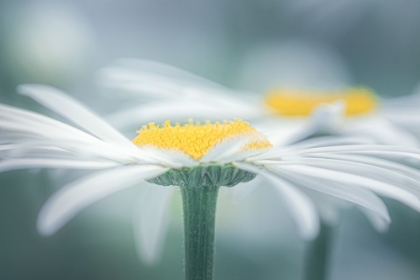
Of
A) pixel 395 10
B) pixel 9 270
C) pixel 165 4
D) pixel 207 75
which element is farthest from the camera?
pixel 165 4

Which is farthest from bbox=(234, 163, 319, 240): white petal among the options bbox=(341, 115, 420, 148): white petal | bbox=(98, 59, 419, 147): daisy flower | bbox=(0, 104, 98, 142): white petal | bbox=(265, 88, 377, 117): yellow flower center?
bbox=(265, 88, 377, 117): yellow flower center

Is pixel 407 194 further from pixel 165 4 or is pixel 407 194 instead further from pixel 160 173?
pixel 165 4

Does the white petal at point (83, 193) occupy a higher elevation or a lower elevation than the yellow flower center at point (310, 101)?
lower

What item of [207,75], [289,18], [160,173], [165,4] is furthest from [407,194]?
[165,4]

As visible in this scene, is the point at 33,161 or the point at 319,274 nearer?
the point at 33,161

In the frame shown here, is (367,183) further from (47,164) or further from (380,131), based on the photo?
(380,131)

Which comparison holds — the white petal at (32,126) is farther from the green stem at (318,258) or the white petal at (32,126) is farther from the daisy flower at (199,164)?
the green stem at (318,258)

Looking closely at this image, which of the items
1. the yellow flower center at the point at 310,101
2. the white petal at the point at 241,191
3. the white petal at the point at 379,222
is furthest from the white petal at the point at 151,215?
the yellow flower center at the point at 310,101
